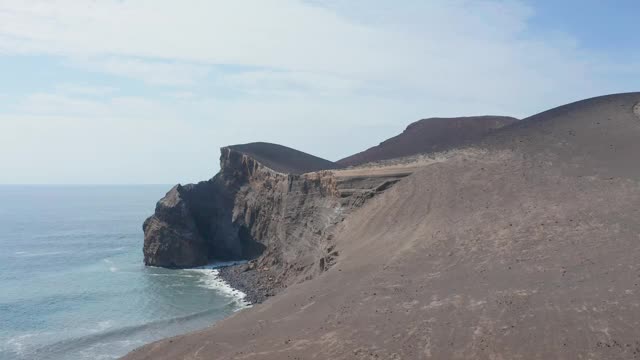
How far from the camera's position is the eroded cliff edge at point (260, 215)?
46312mm

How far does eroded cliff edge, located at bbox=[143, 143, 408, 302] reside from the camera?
46312mm

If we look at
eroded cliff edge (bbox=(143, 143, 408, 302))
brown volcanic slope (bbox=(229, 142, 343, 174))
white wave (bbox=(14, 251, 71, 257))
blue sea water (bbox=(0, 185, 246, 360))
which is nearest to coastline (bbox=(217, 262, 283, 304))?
eroded cliff edge (bbox=(143, 143, 408, 302))

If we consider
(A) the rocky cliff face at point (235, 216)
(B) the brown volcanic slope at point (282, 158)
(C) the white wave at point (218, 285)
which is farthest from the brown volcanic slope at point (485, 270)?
(B) the brown volcanic slope at point (282, 158)

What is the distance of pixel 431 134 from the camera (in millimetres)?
90312

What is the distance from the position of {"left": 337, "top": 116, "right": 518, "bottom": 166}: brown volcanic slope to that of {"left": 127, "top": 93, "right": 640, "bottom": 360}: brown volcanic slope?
41435mm

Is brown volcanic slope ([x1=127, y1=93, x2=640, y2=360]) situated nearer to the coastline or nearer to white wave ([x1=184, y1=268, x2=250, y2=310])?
the coastline

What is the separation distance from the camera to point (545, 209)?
31.6 m

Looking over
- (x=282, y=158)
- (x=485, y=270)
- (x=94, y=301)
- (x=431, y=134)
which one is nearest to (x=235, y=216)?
(x=282, y=158)

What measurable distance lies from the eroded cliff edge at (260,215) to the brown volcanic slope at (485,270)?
4.71m

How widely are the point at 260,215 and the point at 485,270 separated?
36515 mm

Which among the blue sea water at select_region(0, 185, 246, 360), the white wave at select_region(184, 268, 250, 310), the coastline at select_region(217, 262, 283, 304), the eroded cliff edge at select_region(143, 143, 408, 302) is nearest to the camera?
the blue sea water at select_region(0, 185, 246, 360)

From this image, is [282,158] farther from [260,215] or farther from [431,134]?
[431,134]

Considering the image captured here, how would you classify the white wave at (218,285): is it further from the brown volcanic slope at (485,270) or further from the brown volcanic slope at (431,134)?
the brown volcanic slope at (431,134)

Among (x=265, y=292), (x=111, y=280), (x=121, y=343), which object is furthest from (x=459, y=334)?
(x=111, y=280)
